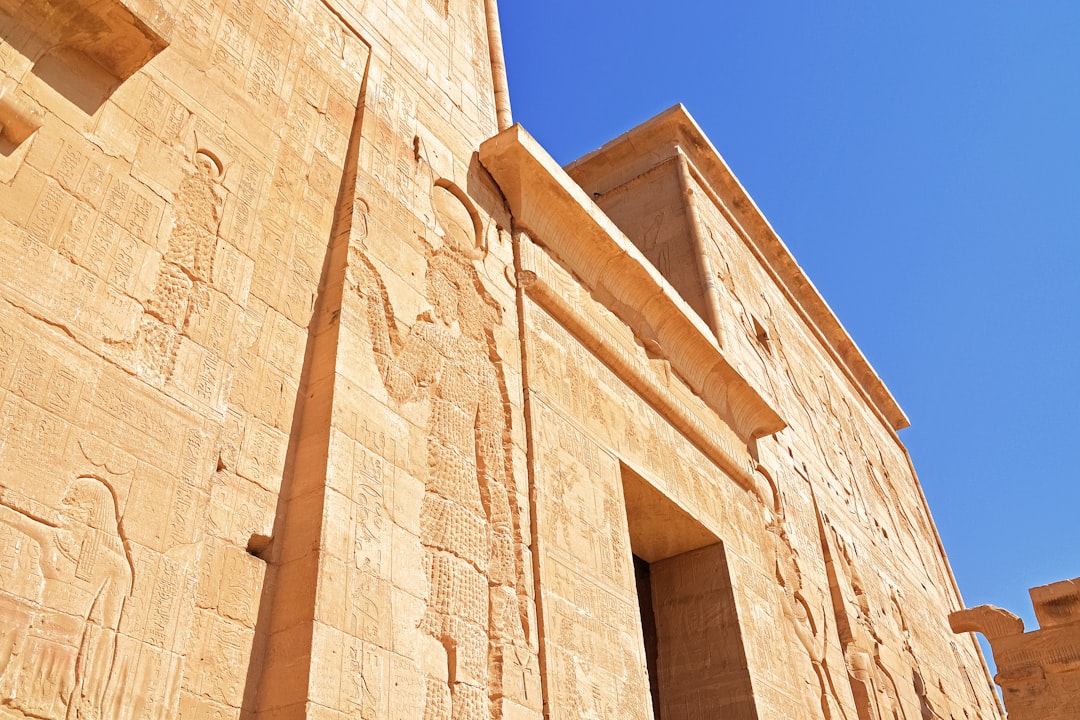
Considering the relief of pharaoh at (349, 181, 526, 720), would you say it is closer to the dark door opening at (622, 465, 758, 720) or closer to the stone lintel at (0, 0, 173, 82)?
the stone lintel at (0, 0, 173, 82)

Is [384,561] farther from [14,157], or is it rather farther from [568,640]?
[14,157]

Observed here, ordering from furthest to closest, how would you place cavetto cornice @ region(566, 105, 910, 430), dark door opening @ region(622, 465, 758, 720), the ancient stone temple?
cavetto cornice @ region(566, 105, 910, 430), dark door opening @ region(622, 465, 758, 720), the ancient stone temple

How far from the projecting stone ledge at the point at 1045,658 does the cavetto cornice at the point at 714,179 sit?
4576 mm

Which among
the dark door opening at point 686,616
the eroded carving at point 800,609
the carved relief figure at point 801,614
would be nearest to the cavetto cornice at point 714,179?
the eroded carving at point 800,609

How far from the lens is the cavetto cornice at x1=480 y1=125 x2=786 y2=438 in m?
5.24

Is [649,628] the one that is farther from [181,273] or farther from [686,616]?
[181,273]

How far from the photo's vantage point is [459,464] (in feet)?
12.7

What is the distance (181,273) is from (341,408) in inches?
27.5

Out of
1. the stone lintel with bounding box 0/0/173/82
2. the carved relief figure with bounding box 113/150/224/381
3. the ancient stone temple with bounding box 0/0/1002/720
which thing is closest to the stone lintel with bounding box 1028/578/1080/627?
the ancient stone temple with bounding box 0/0/1002/720

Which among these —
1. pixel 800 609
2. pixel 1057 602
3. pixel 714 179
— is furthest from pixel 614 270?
pixel 1057 602

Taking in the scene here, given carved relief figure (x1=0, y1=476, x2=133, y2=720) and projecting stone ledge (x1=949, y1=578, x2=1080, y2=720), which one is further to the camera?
projecting stone ledge (x1=949, y1=578, x2=1080, y2=720)

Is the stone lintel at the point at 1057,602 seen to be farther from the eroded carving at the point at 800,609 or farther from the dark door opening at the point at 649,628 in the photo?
the dark door opening at the point at 649,628

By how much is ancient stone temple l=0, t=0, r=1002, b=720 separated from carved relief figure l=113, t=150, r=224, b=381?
0.01m

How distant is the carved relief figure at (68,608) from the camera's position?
214 cm
